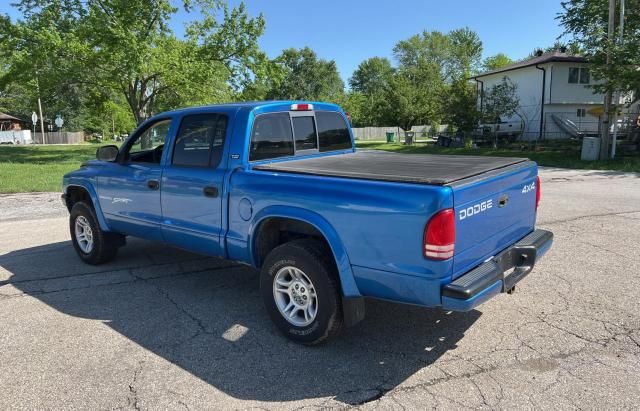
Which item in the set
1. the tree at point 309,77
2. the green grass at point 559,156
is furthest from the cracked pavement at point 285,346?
the tree at point 309,77

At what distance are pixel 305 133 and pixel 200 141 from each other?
1.06 meters

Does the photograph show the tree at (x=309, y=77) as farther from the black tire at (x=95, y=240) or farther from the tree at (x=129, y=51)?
the black tire at (x=95, y=240)

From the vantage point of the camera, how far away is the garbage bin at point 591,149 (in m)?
19.5

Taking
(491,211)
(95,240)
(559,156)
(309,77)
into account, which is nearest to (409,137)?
(559,156)

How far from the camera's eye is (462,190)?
3.09 metres

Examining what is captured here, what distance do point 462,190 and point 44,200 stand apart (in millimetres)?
11550

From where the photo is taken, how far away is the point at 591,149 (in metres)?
19.7

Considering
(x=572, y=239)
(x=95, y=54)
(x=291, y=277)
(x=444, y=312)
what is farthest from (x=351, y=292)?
(x=95, y=54)

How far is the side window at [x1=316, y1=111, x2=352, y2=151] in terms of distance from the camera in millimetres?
5201

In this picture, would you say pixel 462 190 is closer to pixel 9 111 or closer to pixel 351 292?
pixel 351 292

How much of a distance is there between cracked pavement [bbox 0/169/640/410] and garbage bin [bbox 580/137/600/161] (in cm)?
1580

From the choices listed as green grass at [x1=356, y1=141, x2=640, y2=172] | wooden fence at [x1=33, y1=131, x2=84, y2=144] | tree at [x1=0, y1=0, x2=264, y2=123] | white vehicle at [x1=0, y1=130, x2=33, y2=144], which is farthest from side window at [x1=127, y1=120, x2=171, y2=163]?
wooden fence at [x1=33, y1=131, x2=84, y2=144]

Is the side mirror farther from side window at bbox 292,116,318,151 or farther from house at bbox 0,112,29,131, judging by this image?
house at bbox 0,112,29,131

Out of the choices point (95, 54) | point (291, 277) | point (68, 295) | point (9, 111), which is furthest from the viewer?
point (9, 111)
